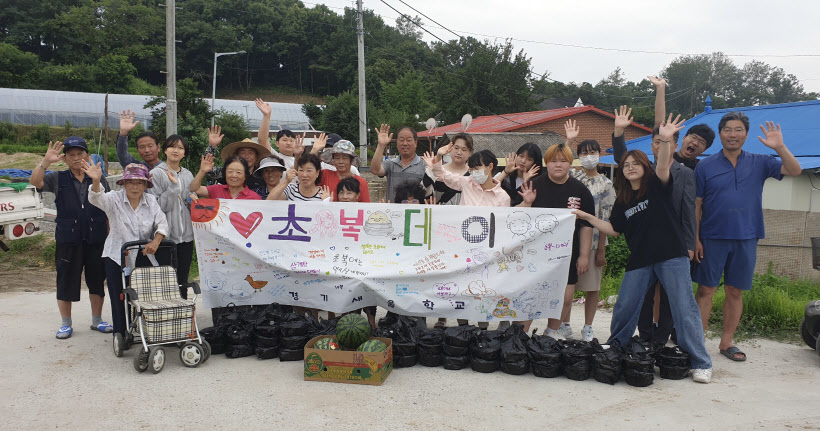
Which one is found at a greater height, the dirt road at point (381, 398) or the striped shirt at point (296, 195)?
the striped shirt at point (296, 195)

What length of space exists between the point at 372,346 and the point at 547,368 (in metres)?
1.47

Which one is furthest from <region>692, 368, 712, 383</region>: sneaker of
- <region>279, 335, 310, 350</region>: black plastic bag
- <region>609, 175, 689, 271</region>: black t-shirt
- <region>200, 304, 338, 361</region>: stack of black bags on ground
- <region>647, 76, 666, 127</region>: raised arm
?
<region>279, 335, 310, 350</region>: black plastic bag

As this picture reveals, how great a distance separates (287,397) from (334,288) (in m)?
1.36

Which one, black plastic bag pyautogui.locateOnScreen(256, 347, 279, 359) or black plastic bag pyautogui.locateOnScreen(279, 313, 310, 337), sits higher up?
black plastic bag pyautogui.locateOnScreen(279, 313, 310, 337)

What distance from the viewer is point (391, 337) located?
17.2 ft

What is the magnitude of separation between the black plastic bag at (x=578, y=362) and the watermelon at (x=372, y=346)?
153cm

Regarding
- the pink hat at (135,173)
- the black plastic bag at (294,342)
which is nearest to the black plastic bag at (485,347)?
the black plastic bag at (294,342)

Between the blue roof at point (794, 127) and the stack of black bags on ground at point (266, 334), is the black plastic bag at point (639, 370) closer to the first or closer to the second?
the stack of black bags on ground at point (266, 334)

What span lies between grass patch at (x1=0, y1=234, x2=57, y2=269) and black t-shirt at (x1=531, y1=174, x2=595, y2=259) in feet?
29.8

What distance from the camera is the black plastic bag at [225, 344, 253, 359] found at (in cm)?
537

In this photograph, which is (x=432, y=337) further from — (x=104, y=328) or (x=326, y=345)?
(x=104, y=328)

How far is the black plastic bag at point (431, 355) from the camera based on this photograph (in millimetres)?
5094

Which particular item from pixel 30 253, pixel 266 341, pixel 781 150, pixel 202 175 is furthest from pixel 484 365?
pixel 30 253

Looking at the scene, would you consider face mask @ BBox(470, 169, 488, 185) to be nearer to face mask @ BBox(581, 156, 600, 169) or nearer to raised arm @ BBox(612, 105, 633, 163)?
face mask @ BBox(581, 156, 600, 169)
